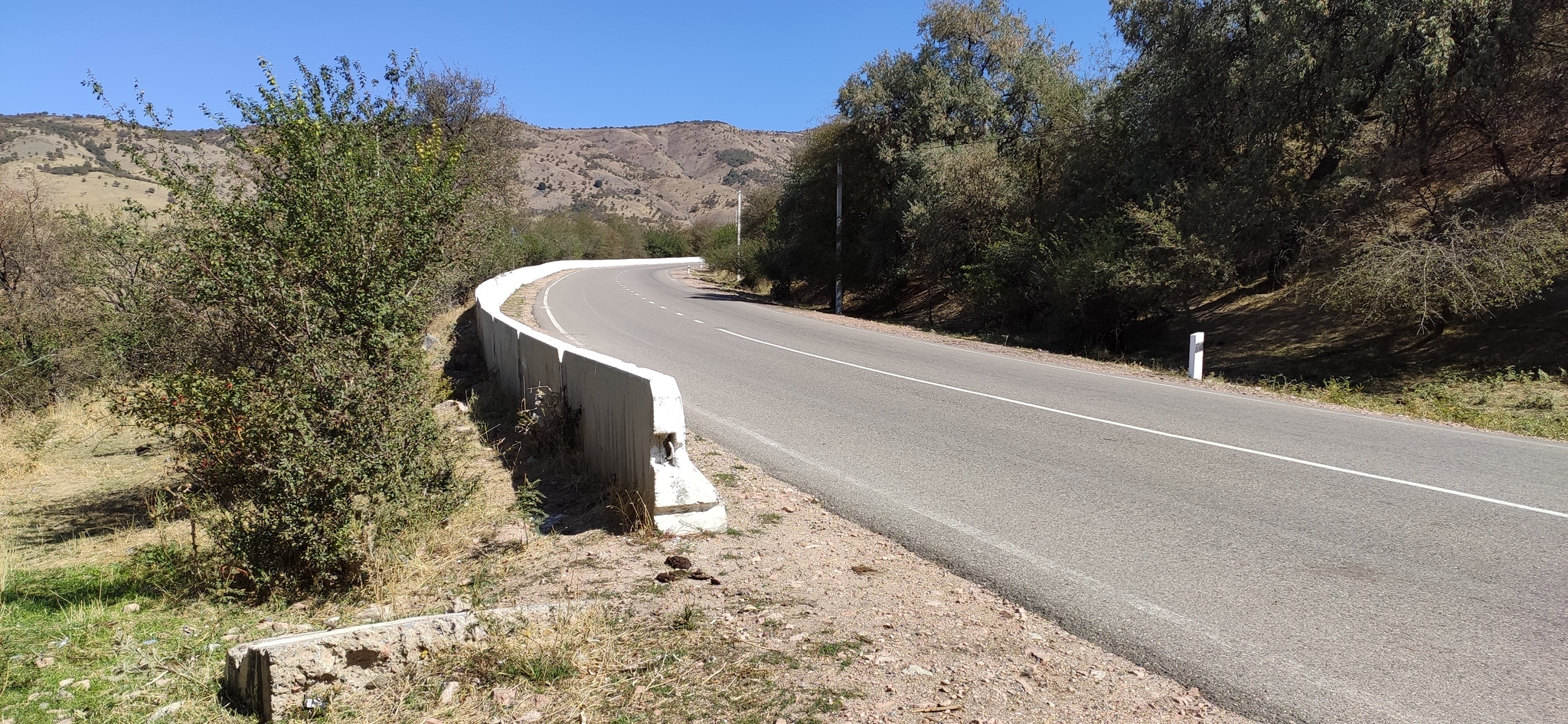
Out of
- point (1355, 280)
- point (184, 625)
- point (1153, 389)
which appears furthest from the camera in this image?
point (1355, 280)

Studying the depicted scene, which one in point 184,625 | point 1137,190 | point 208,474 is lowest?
point 184,625

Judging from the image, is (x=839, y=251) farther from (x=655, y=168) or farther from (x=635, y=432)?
(x=655, y=168)

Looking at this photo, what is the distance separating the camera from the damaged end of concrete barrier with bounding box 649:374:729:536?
5.75 m

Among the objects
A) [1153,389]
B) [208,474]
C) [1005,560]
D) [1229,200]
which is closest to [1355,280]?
[1229,200]

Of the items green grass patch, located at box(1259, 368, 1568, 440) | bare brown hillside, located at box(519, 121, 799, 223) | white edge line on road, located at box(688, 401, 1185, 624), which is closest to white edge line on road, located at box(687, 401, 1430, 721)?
white edge line on road, located at box(688, 401, 1185, 624)

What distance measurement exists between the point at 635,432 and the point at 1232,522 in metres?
3.97

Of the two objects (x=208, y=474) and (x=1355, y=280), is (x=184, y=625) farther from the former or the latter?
(x=1355, y=280)

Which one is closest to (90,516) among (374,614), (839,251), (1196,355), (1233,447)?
(374,614)

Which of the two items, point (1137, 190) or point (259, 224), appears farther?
point (1137, 190)

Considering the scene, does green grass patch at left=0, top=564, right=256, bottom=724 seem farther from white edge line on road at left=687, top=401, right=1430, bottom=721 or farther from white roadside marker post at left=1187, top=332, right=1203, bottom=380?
white roadside marker post at left=1187, top=332, right=1203, bottom=380

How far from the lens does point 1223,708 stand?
352 cm

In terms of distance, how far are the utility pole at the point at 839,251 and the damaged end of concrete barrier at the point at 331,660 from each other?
27971 mm

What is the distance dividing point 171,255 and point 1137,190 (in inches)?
728

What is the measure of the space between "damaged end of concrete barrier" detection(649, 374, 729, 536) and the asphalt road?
1091 millimetres
